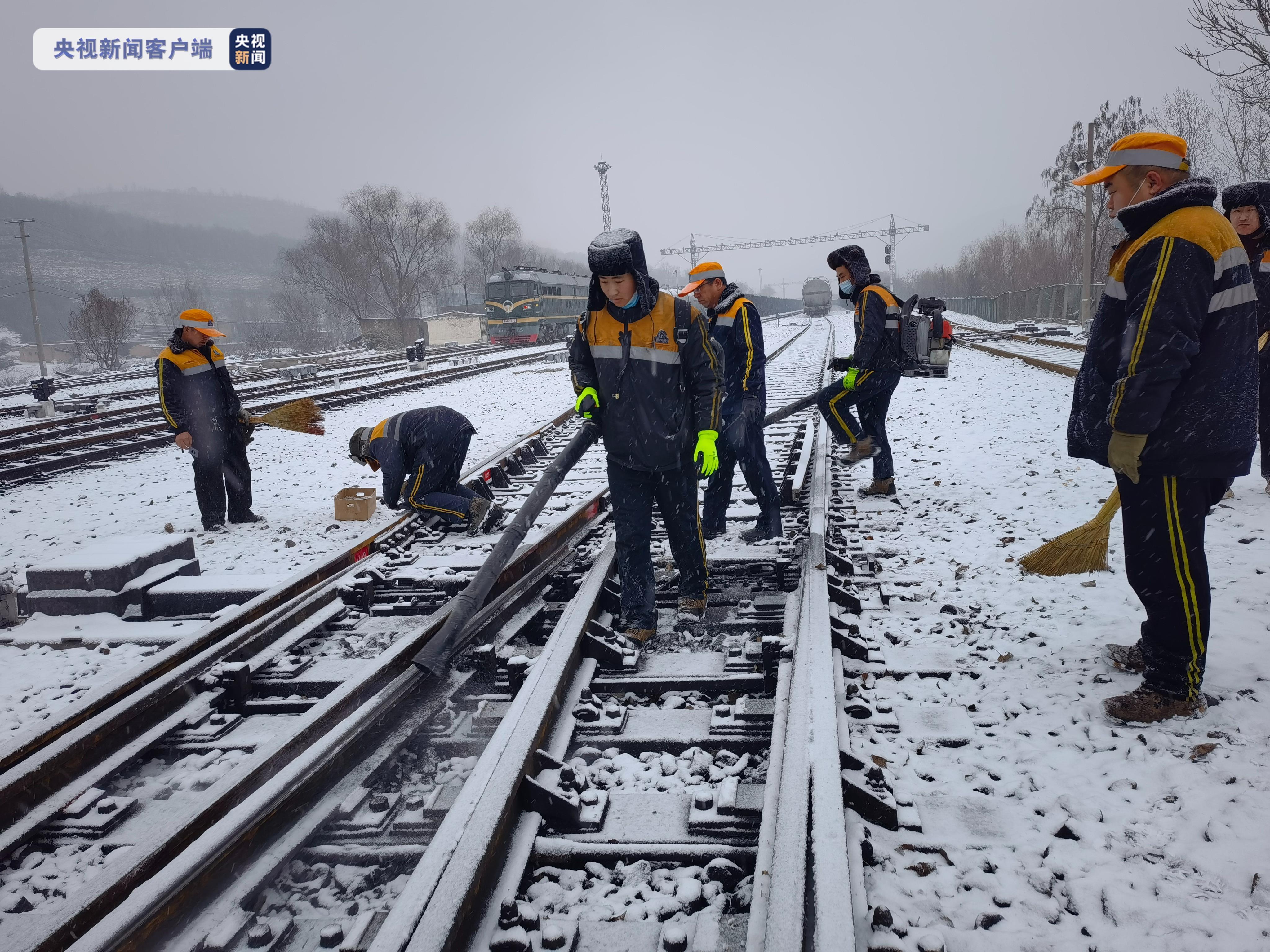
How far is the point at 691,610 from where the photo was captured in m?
4.48

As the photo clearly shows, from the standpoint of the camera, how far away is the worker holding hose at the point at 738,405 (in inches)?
224

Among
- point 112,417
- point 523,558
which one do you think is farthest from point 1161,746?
point 112,417

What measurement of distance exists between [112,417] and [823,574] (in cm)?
1509

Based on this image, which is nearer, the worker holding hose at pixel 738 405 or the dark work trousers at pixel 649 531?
the dark work trousers at pixel 649 531

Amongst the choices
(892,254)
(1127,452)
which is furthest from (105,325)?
(892,254)

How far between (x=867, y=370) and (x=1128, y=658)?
3.63 metres

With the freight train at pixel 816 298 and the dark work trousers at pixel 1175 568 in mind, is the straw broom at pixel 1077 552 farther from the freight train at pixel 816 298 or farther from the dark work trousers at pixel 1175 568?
the freight train at pixel 816 298

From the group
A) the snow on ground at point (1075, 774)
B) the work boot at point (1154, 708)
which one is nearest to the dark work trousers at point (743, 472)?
the snow on ground at point (1075, 774)

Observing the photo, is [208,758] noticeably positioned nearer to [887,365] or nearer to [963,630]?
[963,630]

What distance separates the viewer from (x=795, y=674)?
3.21 m

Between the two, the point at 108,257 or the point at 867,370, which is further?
the point at 108,257

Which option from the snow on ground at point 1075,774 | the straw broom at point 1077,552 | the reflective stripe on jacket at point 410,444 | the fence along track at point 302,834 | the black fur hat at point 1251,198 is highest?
the black fur hat at point 1251,198

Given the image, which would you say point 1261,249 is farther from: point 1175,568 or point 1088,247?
point 1088,247

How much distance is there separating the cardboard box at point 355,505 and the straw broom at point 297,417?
112cm
